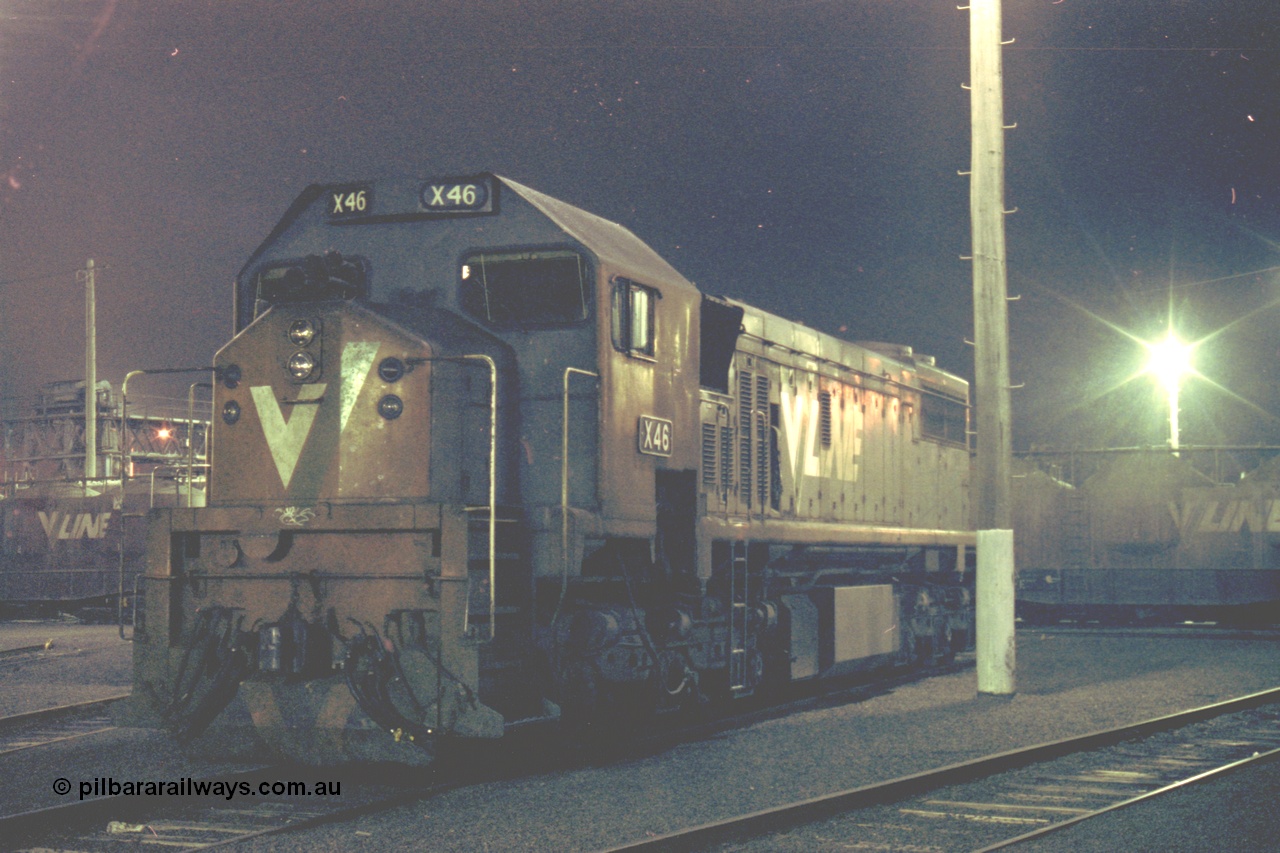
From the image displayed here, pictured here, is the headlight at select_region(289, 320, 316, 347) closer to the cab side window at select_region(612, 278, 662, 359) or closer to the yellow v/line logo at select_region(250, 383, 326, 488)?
the yellow v/line logo at select_region(250, 383, 326, 488)

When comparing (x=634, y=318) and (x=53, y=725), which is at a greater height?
(x=634, y=318)

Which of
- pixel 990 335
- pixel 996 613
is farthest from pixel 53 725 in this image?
pixel 990 335

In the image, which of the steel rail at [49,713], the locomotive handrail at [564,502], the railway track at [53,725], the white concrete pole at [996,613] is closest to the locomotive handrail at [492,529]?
the locomotive handrail at [564,502]

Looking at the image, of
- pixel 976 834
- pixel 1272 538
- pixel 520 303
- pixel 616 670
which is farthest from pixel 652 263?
pixel 1272 538

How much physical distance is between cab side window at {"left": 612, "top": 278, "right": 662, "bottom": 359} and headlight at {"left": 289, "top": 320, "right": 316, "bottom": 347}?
6.39ft

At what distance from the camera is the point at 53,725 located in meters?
10.9

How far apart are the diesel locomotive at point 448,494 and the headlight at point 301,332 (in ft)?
0.04

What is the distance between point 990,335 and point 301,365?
24.3 ft

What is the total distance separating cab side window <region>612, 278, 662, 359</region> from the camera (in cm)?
902

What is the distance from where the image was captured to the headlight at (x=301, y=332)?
835cm

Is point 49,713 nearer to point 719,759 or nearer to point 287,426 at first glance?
point 287,426

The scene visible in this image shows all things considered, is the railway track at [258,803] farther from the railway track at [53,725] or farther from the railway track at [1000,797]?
the railway track at [1000,797]

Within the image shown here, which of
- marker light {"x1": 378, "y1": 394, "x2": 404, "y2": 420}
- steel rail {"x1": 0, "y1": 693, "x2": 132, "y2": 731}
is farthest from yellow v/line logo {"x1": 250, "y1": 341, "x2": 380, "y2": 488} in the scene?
steel rail {"x1": 0, "y1": 693, "x2": 132, "y2": 731}

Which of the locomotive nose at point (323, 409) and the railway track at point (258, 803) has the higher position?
the locomotive nose at point (323, 409)
